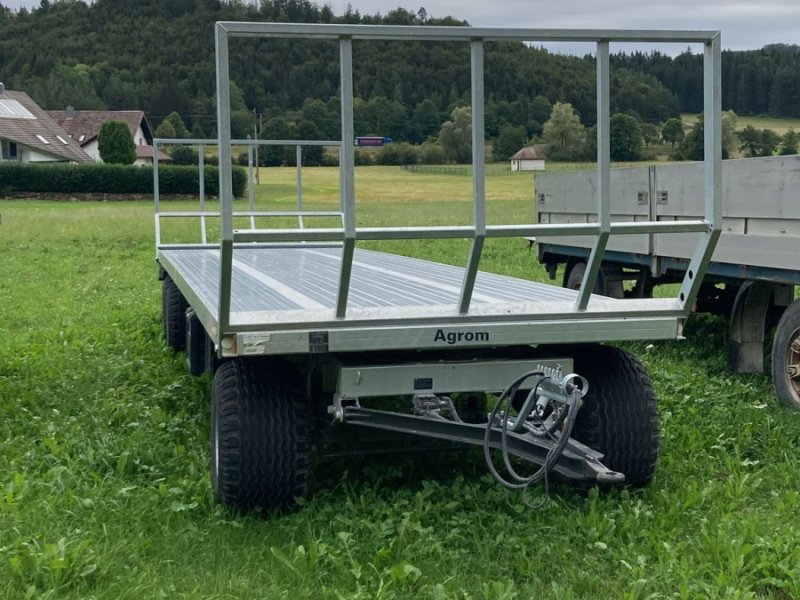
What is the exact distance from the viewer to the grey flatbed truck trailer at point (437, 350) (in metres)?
3.99

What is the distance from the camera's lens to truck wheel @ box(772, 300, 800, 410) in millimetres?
6547

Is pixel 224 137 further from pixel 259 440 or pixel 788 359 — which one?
pixel 788 359

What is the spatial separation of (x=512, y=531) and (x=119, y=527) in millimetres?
1643

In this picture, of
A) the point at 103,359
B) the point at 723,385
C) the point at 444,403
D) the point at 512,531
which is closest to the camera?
the point at 512,531

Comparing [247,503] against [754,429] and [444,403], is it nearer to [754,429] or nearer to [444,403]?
[444,403]

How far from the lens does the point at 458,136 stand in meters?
4.21

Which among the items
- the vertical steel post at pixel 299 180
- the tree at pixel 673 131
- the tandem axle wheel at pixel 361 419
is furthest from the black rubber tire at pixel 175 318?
the tree at pixel 673 131

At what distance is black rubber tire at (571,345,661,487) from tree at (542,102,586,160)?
115cm

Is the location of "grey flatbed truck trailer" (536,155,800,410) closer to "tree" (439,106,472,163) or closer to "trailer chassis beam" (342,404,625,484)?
"trailer chassis beam" (342,404,625,484)

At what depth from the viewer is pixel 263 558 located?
4.16m

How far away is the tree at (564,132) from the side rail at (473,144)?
0.55 feet

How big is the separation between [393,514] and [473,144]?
1673mm

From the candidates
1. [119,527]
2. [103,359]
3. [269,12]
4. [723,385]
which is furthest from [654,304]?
[269,12]

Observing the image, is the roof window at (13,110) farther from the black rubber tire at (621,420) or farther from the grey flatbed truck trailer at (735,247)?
the black rubber tire at (621,420)
